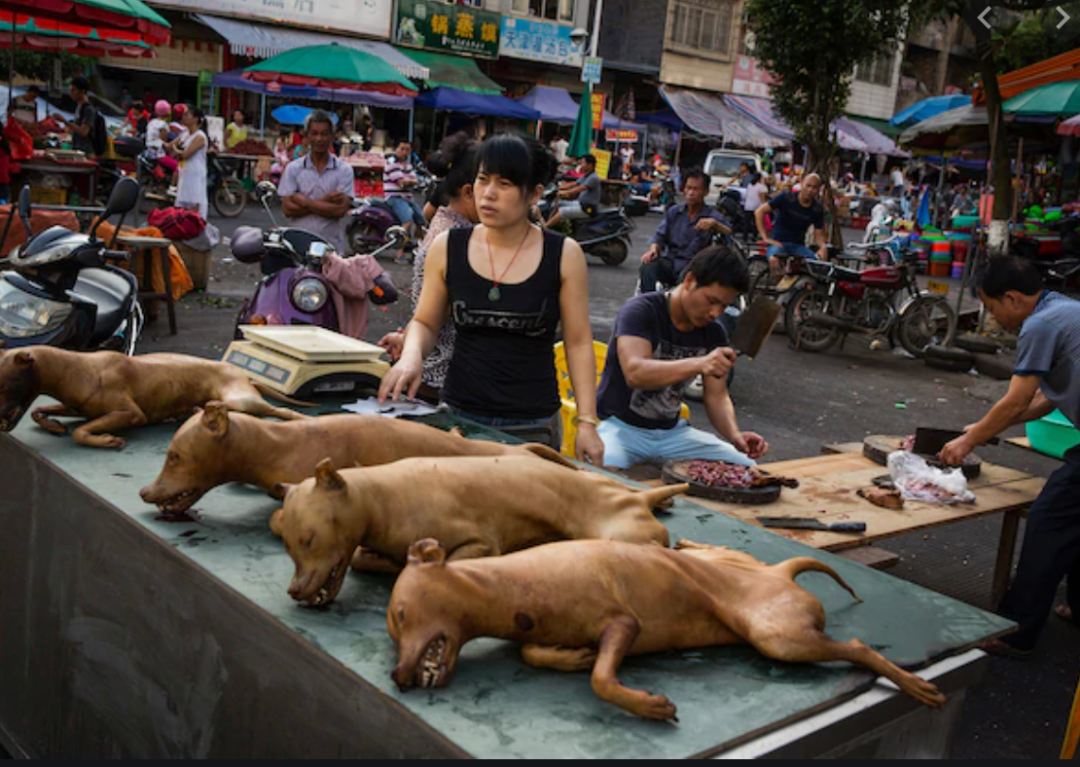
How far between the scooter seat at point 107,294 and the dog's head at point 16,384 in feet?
8.13

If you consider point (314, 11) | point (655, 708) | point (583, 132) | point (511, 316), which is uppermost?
point (314, 11)

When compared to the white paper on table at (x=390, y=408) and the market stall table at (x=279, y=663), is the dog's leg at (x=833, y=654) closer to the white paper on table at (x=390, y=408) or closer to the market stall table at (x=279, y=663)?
the market stall table at (x=279, y=663)

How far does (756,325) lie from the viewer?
418cm

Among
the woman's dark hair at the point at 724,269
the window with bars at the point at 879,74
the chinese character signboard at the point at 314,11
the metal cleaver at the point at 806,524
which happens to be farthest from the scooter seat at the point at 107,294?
the window with bars at the point at 879,74

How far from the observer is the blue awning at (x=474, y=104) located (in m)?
25.6

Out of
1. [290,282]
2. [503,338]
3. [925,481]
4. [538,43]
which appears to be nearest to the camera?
[503,338]

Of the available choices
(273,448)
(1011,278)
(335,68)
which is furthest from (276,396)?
(335,68)

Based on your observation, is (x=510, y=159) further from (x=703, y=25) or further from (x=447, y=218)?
(x=703, y=25)

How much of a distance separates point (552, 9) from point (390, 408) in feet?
96.9

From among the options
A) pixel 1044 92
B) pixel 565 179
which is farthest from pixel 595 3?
pixel 1044 92

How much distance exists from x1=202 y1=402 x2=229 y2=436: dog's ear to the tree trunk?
9.94 meters

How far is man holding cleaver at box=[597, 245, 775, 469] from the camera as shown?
3652 mm

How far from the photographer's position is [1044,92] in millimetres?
9727

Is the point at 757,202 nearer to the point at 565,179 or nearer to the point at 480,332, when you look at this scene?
the point at 565,179
